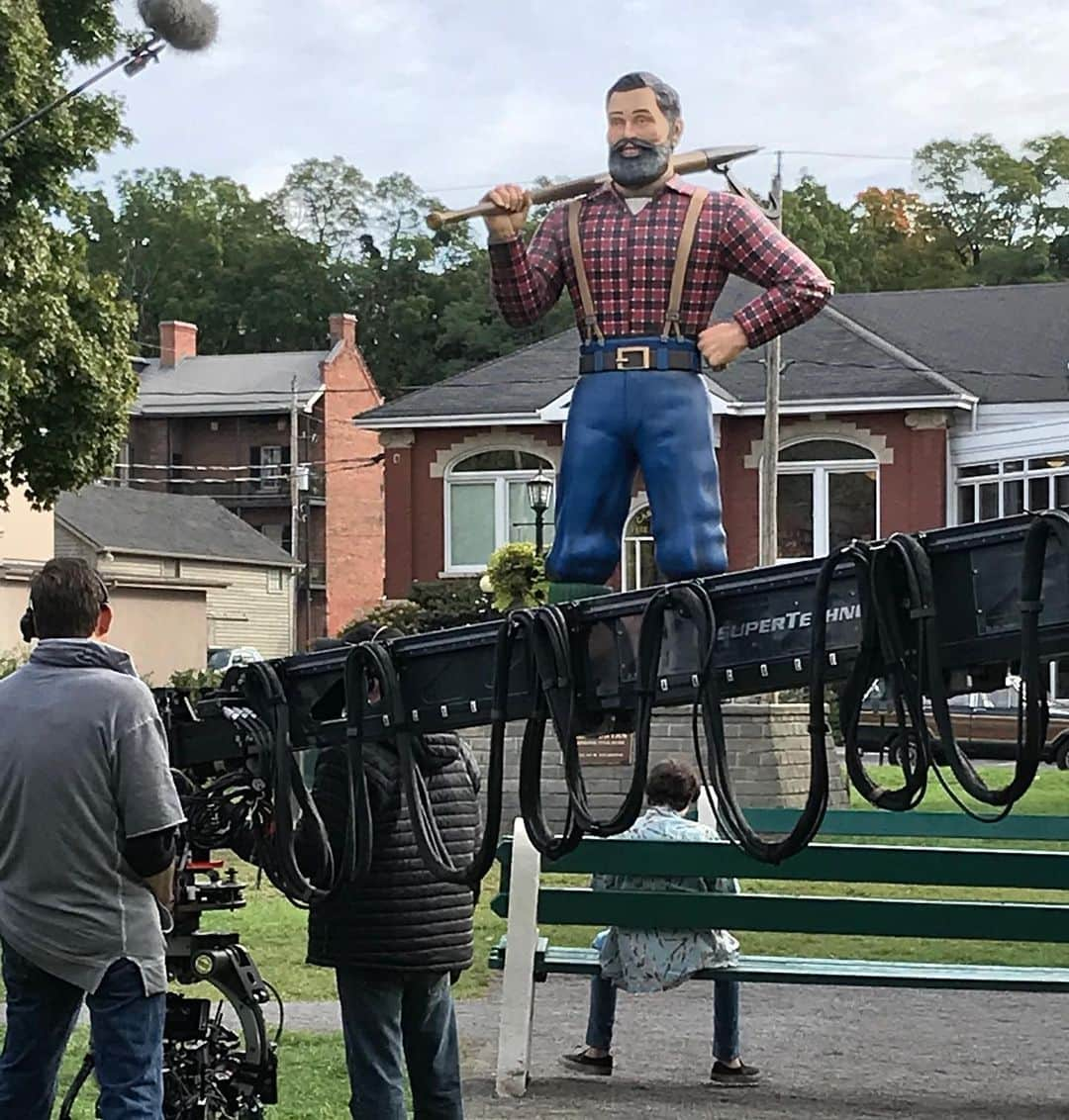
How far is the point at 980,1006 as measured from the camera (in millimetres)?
10914

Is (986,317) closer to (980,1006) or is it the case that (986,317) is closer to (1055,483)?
(1055,483)

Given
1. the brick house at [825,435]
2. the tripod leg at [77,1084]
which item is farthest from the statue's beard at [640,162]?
the brick house at [825,435]

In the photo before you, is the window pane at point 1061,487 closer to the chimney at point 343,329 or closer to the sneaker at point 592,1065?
the sneaker at point 592,1065

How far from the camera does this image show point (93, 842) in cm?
527

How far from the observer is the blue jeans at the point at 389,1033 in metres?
6.11

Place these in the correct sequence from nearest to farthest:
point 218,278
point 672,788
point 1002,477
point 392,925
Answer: point 392,925
point 672,788
point 1002,477
point 218,278

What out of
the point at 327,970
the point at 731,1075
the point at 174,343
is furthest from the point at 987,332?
the point at 174,343

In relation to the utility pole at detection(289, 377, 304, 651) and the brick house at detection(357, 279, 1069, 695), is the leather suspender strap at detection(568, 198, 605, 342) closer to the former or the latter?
the brick house at detection(357, 279, 1069, 695)

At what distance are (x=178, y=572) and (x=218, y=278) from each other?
27269 millimetres

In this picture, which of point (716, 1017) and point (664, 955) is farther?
point (716, 1017)

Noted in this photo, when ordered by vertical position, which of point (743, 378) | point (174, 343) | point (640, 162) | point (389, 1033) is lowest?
point (389, 1033)

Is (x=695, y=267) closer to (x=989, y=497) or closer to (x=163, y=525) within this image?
(x=989, y=497)

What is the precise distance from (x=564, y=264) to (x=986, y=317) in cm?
3207

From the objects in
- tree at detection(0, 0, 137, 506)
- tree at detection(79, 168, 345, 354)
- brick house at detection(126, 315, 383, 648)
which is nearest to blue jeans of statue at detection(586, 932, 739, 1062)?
tree at detection(0, 0, 137, 506)
